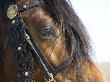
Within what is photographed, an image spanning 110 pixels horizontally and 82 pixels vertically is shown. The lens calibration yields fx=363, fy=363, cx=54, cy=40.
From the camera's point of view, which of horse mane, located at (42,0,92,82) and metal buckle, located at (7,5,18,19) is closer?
horse mane, located at (42,0,92,82)

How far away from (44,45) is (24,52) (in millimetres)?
249

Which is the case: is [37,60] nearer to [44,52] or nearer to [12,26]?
[44,52]

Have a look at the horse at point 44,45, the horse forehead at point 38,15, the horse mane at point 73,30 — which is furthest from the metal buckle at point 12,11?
the horse mane at point 73,30

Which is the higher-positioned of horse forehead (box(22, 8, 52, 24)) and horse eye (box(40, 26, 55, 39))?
horse forehead (box(22, 8, 52, 24))

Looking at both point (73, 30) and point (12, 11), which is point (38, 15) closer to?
point (12, 11)

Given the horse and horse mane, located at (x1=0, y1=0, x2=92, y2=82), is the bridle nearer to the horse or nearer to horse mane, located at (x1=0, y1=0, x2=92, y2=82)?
the horse

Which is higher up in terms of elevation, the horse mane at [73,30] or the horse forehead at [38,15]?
the horse forehead at [38,15]

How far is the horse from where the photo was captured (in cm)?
415

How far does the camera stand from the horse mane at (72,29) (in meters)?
4.16

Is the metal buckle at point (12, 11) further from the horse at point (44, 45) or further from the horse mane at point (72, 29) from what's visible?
the horse mane at point (72, 29)

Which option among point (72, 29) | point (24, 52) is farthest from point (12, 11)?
point (72, 29)

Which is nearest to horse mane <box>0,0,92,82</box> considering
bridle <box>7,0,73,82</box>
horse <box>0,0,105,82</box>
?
horse <box>0,0,105,82</box>

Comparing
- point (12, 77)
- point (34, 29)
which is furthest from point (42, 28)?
point (12, 77)

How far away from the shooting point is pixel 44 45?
4.18 meters
